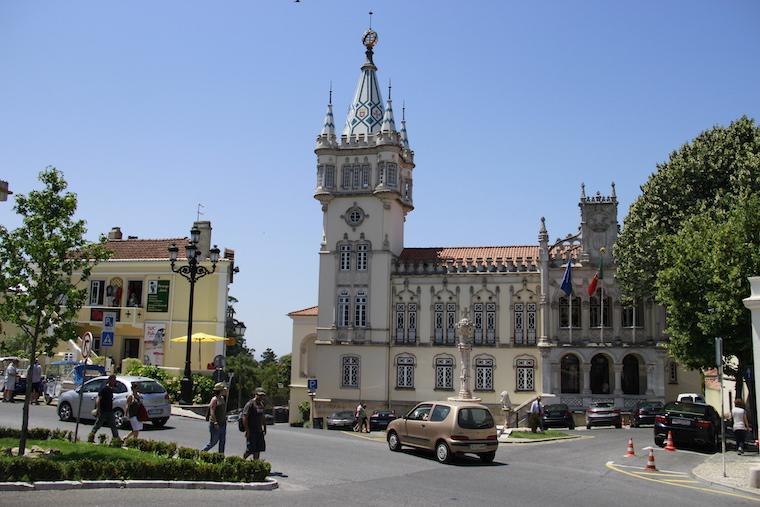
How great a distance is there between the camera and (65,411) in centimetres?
2302

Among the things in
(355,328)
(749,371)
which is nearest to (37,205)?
(749,371)

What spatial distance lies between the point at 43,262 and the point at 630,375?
126ft

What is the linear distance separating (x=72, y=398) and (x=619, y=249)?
2861 cm

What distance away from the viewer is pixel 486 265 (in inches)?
1895

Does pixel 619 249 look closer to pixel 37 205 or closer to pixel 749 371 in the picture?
pixel 749 371

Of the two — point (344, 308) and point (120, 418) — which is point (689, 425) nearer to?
point (120, 418)

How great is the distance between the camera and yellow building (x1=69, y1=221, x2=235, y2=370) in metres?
46.5

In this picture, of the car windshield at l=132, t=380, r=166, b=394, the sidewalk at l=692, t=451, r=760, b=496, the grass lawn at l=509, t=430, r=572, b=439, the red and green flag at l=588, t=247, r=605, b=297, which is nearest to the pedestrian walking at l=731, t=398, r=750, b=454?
the sidewalk at l=692, t=451, r=760, b=496

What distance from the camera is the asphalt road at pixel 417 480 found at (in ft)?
42.1

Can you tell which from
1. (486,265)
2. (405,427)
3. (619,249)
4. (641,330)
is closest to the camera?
(405,427)

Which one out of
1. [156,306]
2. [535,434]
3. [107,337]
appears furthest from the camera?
[156,306]

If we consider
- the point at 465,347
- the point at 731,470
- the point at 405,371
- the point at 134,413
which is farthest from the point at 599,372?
the point at 134,413

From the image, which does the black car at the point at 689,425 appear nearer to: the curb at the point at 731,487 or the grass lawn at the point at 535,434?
the grass lawn at the point at 535,434

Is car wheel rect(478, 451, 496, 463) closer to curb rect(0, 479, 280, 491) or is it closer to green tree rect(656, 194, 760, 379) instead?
curb rect(0, 479, 280, 491)
